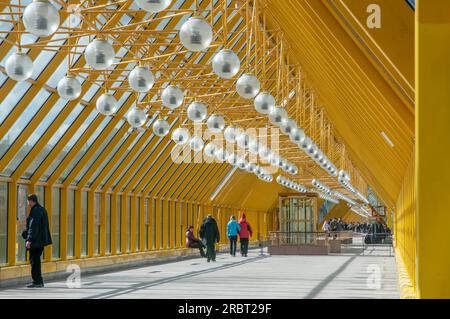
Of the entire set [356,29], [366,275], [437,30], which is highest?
[356,29]

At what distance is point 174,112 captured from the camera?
26.0 meters

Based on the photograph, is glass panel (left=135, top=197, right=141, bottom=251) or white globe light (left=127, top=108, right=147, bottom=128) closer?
white globe light (left=127, top=108, right=147, bottom=128)

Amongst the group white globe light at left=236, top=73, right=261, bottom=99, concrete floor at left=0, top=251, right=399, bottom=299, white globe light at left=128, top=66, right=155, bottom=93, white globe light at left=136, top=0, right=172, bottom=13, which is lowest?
concrete floor at left=0, top=251, right=399, bottom=299

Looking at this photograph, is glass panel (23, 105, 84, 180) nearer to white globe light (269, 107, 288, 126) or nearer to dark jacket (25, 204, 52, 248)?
dark jacket (25, 204, 52, 248)

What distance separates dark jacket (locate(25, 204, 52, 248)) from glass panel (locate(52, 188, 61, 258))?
695 centimetres

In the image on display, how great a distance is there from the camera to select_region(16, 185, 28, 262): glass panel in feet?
72.8

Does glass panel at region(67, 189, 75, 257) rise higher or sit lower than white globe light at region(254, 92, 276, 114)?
lower

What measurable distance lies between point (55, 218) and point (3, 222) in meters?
3.37

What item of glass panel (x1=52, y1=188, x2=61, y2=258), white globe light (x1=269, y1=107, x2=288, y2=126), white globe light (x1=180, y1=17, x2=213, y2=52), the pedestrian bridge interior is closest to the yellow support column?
the pedestrian bridge interior

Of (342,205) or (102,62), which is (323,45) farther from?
(342,205)

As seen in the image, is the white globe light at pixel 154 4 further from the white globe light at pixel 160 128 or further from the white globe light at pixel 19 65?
the white globe light at pixel 160 128
